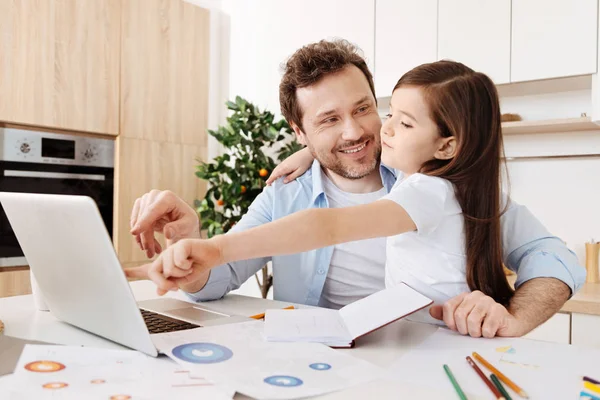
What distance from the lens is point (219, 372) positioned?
0.70 meters

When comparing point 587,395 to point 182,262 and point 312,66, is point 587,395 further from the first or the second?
point 312,66

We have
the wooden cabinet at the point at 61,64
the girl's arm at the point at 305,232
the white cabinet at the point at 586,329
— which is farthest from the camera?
the wooden cabinet at the point at 61,64

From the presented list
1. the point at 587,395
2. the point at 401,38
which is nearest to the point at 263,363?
the point at 587,395

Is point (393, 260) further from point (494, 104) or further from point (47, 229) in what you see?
point (47, 229)

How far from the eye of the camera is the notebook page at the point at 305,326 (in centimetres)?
87

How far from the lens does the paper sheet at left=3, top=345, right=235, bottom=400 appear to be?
619 millimetres

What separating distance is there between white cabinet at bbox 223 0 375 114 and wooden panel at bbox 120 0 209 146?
0.80 ft

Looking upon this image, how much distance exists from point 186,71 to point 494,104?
2.84m

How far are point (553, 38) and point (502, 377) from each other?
2176 millimetres

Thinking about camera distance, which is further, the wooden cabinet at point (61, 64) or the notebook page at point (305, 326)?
the wooden cabinet at point (61, 64)

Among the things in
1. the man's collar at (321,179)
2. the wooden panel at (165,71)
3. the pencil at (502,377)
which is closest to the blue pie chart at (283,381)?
the pencil at (502,377)

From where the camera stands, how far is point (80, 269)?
0.81 metres

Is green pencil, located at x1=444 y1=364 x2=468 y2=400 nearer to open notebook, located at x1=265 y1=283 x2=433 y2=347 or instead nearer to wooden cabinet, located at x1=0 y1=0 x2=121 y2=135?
open notebook, located at x1=265 y1=283 x2=433 y2=347

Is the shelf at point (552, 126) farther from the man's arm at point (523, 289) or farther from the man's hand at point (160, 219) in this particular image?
the man's hand at point (160, 219)
